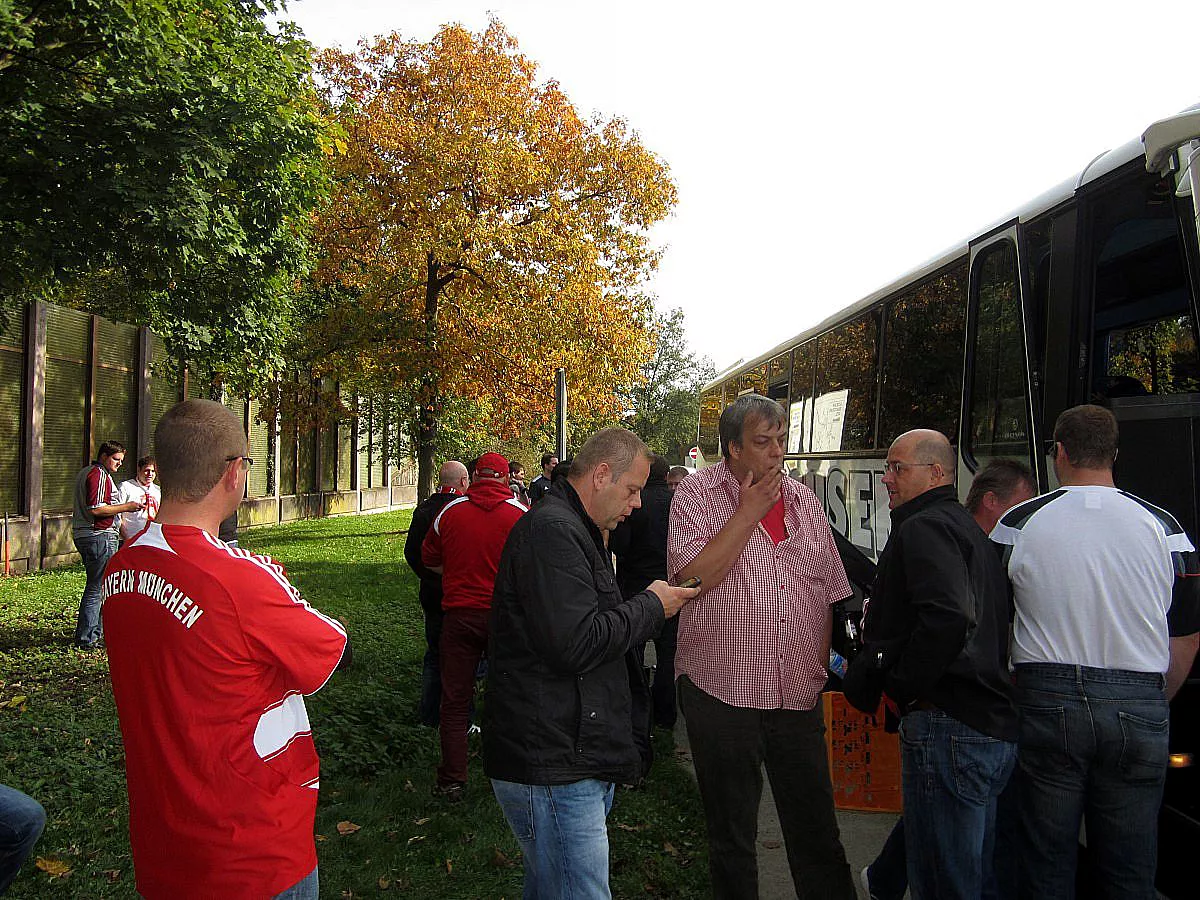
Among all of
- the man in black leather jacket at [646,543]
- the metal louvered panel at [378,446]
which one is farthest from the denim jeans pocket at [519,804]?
the metal louvered panel at [378,446]

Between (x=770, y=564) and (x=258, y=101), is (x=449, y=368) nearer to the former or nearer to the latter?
(x=258, y=101)

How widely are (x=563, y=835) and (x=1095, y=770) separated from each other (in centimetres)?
186

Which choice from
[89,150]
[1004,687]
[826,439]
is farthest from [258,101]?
[1004,687]

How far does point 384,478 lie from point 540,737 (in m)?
41.9

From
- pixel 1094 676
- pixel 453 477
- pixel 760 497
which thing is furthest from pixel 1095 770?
pixel 453 477

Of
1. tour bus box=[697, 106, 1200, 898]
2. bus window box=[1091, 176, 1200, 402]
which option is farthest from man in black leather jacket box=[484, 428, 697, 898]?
bus window box=[1091, 176, 1200, 402]

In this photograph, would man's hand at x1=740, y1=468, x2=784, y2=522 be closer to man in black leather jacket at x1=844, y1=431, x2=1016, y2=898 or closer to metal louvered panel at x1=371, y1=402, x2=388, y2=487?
man in black leather jacket at x1=844, y1=431, x2=1016, y2=898

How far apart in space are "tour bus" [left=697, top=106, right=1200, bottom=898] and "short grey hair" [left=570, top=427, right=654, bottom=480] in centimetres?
310

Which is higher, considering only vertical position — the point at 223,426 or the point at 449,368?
the point at 449,368

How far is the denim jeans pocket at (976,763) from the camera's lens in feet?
11.6

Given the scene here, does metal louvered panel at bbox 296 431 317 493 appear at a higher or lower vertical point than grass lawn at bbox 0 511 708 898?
higher

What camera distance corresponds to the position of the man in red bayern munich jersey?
2.50 metres

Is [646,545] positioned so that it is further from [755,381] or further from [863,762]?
[755,381]

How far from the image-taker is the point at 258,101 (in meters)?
11.2
